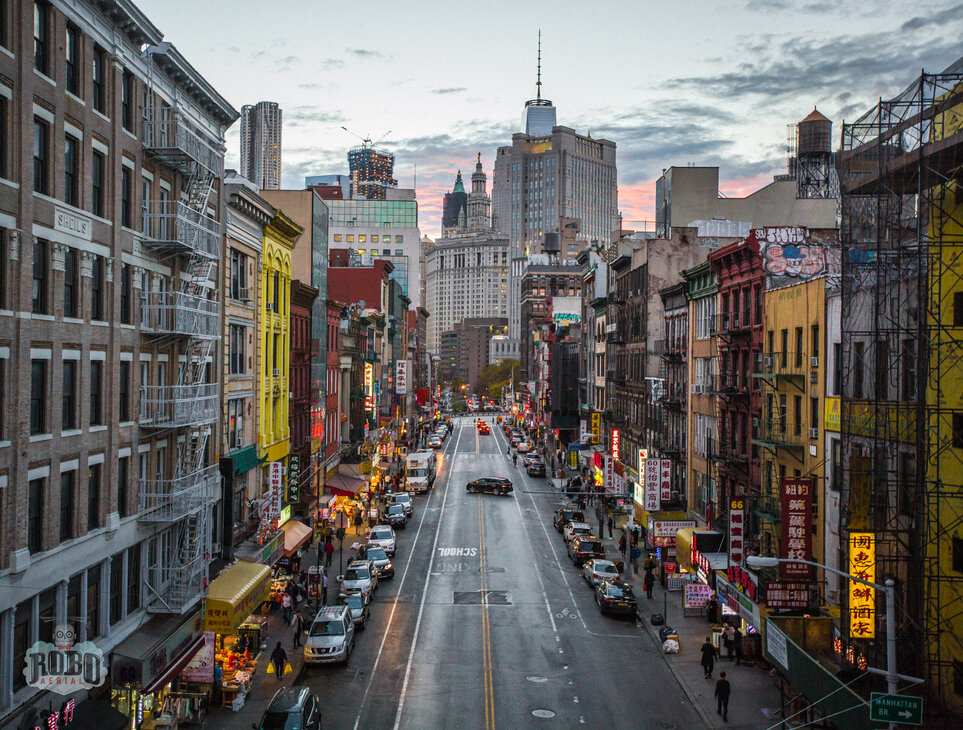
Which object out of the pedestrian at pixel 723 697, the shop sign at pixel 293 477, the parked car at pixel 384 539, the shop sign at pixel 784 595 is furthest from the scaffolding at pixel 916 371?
the parked car at pixel 384 539

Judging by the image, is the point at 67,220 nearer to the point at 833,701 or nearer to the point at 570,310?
the point at 833,701

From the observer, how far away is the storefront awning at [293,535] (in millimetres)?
43656

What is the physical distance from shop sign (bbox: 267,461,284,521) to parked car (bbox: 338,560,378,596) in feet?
14.2

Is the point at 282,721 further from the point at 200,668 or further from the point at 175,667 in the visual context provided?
the point at 200,668

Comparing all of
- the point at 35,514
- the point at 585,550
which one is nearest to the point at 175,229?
the point at 35,514

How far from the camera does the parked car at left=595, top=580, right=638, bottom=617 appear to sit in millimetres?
39031

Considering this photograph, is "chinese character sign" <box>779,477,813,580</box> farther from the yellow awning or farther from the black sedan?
the black sedan

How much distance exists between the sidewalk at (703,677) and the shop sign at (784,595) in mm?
3126

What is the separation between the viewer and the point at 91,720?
2086 centimetres

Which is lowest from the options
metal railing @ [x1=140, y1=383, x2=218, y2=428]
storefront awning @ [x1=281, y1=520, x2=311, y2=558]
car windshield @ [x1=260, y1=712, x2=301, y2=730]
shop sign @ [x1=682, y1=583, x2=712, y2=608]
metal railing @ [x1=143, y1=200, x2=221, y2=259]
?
shop sign @ [x1=682, y1=583, x2=712, y2=608]

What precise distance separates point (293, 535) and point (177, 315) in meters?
20.2

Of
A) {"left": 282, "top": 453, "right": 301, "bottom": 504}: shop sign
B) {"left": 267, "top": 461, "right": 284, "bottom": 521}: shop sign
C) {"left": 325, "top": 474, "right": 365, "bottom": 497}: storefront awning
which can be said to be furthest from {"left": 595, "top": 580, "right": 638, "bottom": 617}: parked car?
{"left": 325, "top": 474, "right": 365, "bottom": 497}: storefront awning

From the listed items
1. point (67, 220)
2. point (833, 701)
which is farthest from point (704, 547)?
point (67, 220)

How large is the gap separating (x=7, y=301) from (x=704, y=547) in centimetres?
3181
